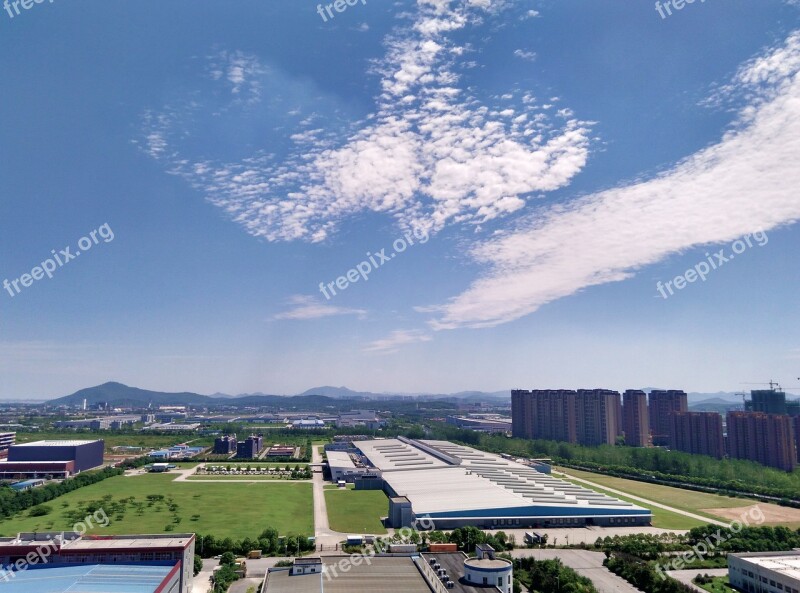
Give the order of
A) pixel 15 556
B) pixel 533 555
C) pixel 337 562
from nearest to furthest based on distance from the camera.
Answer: pixel 15 556 → pixel 337 562 → pixel 533 555

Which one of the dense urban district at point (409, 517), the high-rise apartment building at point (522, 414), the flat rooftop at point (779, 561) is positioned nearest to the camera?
the dense urban district at point (409, 517)

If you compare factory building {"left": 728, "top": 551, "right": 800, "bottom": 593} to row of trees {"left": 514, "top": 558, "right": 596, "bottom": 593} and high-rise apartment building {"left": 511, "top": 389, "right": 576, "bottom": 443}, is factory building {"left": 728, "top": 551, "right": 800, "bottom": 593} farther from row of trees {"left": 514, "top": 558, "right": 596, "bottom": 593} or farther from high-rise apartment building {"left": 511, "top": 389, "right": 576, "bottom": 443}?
high-rise apartment building {"left": 511, "top": 389, "right": 576, "bottom": 443}

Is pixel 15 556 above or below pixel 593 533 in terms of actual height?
above

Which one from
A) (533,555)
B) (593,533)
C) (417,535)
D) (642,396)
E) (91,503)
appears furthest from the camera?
(642,396)

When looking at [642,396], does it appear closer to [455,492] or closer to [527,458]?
[527,458]

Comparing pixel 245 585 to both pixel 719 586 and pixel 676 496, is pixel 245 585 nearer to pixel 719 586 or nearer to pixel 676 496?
pixel 719 586

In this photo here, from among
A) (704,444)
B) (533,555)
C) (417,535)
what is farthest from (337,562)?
(704,444)

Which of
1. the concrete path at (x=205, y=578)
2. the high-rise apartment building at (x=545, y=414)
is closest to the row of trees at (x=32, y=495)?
the concrete path at (x=205, y=578)

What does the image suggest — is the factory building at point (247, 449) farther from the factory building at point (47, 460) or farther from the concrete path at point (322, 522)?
the concrete path at point (322, 522)

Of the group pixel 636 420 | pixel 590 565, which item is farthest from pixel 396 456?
pixel 636 420
